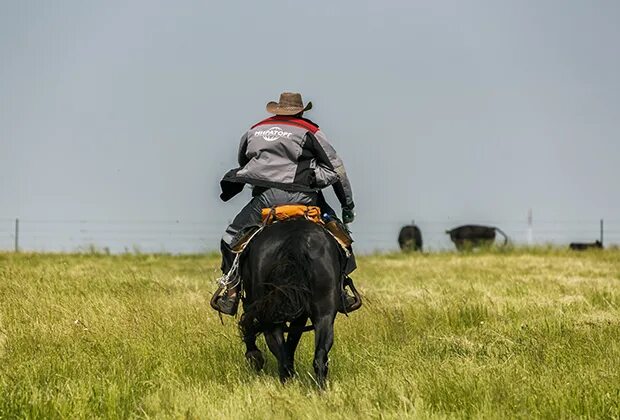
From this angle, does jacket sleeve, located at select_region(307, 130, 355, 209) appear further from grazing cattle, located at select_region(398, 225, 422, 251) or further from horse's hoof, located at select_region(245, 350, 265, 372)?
grazing cattle, located at select_region(398, 225, 422, 251)

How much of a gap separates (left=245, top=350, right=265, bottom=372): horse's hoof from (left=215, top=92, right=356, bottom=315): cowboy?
1.33ft

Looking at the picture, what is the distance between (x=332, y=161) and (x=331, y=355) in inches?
81.3

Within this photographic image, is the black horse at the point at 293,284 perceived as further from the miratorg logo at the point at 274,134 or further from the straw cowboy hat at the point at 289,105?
the straw cowboy hat at the point at 289,105

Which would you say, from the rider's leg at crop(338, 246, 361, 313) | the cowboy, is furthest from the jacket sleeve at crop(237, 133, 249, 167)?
the rider's leg at crop(338, 246, 361, 313)

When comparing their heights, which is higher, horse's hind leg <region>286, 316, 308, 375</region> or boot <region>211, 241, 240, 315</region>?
boot <region>211, 241, 240, 315</region>

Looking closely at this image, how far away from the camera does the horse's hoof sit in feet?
29.6

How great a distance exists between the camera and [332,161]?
8719 millimetres

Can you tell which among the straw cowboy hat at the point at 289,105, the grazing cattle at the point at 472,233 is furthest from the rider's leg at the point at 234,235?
the grazing cattle at the point at 472,233

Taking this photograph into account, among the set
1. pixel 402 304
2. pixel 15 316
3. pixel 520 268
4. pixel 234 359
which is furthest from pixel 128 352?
pixel 520 268

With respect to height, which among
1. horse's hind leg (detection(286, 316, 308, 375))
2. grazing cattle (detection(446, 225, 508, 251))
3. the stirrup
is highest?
the stirrup

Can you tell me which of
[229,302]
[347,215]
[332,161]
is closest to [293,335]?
[229,302]

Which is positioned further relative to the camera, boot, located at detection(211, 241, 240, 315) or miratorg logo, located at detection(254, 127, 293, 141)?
boot, located at detection(211, 241, 240, 315)

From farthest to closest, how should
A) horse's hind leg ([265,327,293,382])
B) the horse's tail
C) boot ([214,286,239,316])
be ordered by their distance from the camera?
boot ([214,286,239,316])
horse's hind leg ([265,327,293,382])
the horse's tail

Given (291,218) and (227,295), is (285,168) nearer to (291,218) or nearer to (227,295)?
(291,218)
